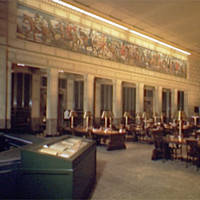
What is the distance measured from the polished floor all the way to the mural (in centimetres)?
723

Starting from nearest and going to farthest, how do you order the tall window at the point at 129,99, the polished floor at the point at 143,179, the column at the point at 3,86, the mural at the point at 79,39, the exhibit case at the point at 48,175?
the exhibit case at the point at 48,175, the polished floor at the point at 143,179, the column at the point at 3,86, the mural at the point at 79,39, the tall window at the point at 129,99

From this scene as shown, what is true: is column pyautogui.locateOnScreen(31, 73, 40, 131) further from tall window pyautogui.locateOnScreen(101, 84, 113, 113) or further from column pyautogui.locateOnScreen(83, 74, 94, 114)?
tall window pyautogui.locateOnScreen(101, 84, 113, 113)

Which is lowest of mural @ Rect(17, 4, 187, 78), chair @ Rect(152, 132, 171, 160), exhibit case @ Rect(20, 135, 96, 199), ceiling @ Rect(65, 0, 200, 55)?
chair @ Rect(152, 132, 171, 160)

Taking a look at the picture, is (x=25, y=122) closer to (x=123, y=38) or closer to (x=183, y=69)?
(x=123, y=38)

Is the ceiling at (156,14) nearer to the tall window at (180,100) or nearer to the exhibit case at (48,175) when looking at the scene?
the tall window at (180,100)

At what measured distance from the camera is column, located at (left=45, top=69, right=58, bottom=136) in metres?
11.2

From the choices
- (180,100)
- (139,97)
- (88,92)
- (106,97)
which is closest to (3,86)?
(88,92)

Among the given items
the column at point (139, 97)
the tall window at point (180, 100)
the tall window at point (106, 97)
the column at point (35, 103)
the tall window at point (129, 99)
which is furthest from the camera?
the tall window at point (180, 100)

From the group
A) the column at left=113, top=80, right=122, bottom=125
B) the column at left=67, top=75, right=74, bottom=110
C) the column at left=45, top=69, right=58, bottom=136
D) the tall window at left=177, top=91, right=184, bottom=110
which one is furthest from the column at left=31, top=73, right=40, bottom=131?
the tall window at left=177, top=91, right=184, bottom=110

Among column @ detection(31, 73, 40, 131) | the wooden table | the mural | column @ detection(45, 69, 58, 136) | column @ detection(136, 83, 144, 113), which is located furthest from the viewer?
column @ detection(136, 83, 144, 113)

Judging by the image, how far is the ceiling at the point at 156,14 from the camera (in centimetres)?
1098

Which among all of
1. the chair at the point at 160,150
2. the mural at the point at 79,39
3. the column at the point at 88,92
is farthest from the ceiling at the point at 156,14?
the chair at the point at 160,150

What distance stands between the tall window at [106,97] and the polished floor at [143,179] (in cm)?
1006

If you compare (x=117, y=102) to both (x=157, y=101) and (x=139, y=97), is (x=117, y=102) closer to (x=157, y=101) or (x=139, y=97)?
(x=139, y=97)
